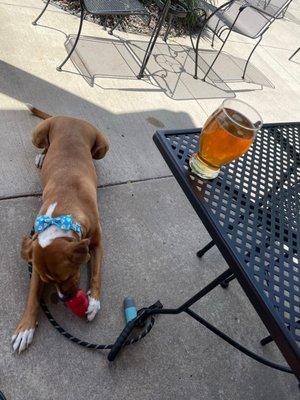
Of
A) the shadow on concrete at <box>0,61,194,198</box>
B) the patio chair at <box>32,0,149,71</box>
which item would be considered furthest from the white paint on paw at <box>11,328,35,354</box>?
the patio chair at <box>32,0,149,71</box>

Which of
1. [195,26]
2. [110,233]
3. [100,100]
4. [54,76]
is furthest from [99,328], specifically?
[195,26]

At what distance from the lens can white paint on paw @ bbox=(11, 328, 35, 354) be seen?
2.12m

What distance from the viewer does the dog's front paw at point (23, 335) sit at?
2119 mm

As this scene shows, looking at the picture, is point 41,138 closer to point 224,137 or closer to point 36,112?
point 36,112

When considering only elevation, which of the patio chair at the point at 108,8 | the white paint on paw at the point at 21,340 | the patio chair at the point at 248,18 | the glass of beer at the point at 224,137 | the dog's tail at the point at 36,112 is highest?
the glass of beer at the point at 224,137

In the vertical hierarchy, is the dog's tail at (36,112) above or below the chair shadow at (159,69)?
below

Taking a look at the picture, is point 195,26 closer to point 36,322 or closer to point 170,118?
point 170,118

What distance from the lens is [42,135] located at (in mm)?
3105

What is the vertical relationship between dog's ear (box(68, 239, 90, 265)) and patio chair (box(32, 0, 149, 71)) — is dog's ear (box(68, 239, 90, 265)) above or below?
below

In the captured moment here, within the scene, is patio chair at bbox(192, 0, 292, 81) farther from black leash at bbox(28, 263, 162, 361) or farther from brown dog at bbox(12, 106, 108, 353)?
black leash at bbox(28, 263, 162, 361)

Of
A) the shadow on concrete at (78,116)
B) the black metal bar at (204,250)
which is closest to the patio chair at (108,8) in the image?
the shadow on concrete at (78,116)

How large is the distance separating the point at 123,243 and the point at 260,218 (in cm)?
149

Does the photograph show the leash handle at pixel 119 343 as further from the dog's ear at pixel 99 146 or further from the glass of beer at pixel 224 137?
the dog's ear at pixel 99 146

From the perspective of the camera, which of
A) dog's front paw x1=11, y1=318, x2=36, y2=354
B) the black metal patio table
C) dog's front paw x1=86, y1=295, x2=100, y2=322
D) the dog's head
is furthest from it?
dog's front paw x1=86, y1=295, x2=100, y2=322
